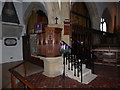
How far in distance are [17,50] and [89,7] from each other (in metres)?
5.81

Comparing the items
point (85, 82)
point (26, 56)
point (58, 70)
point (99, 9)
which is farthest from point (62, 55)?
point (99, 9)

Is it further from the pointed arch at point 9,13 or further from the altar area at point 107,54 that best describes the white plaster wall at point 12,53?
the altar area at point 107,54

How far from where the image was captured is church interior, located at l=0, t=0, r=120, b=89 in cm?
379

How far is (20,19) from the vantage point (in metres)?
7.80

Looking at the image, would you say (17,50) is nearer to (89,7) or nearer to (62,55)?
(62,55)

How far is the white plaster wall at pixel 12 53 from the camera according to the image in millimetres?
7062

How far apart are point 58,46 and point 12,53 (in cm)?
443

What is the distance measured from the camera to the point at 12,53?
7.50 meters

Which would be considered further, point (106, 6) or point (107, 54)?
point (106, 6)

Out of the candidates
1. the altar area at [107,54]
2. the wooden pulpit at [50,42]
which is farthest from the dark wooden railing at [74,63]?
the altar area at [107,54]

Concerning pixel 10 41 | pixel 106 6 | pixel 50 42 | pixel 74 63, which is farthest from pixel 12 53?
pixel 106 6

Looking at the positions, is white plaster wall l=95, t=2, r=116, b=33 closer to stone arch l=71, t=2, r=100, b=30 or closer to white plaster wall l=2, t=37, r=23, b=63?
stone arch l=71, t=2, r=100, b=30

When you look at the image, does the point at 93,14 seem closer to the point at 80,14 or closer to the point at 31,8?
the point at 80,14

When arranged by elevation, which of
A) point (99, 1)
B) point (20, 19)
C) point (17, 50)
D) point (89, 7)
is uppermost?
point (99, 1)
